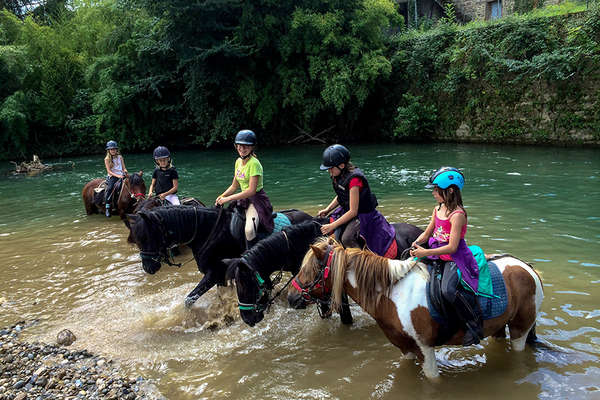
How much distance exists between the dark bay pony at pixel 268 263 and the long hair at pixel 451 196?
146 centimetres

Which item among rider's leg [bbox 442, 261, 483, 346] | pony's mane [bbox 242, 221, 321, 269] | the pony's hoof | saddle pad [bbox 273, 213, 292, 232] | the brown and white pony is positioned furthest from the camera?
saddle pad [bbox 273, 213, 292, 232]

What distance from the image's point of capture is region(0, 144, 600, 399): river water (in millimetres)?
4051

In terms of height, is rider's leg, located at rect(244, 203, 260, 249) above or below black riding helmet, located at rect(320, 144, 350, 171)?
below

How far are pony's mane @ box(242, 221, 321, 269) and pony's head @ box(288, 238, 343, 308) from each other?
84 cm

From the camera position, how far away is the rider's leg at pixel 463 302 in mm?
3482

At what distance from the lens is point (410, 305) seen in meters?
3.59

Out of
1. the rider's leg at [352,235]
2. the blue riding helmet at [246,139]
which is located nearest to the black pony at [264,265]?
the rider's leg at [352,235]

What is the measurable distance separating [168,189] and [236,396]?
578 centimetres

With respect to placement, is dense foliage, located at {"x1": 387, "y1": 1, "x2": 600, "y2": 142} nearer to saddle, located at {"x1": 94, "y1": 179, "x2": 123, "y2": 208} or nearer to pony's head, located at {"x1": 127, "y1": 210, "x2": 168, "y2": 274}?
saddle, located at {"x1": 94, "y1": 179, "x2": 123, "y2": 208}

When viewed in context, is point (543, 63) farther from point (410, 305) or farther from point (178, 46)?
point (178, 46)

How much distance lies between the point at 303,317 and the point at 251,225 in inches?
57.5

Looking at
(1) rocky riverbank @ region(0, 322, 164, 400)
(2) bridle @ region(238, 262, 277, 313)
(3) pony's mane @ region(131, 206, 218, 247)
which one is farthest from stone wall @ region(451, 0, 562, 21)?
(1) rocky riverbank @ region(0, 322, 164, 400)

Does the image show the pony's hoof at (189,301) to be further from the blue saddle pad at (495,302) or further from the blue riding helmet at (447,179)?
the blue riding helmet at (447,179)

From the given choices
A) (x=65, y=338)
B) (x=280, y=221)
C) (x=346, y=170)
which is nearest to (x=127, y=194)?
(x=65, y=338)
